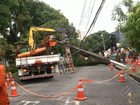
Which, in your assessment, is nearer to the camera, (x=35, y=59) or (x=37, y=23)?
(x=35, y=59)

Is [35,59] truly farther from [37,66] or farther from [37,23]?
[37,23]

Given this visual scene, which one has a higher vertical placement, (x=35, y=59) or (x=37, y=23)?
(x=37, y=23)

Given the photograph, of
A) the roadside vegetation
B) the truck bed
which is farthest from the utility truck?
the roadside vegetation

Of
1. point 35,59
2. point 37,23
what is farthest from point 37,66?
point 37,23

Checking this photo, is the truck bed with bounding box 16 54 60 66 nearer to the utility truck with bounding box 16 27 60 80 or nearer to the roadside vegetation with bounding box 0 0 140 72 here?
the utility truck with bounding box 16 27 60 80

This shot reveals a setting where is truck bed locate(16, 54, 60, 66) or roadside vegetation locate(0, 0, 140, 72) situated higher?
roadside vegetation locate(0, 0, 140, 72)

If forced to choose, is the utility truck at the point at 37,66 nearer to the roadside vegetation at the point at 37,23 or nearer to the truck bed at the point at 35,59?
the truck bed at the point at 35,59

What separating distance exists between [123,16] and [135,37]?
2339 cm

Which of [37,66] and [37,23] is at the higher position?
[37,23]

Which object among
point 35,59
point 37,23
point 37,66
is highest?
point 37,23

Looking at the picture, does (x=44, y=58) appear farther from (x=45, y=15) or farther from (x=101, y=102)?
(x=45, y=15)

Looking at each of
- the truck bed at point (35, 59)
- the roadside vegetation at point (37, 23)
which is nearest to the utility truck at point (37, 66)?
the truck bed at point (35, 59)

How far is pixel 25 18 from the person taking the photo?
5566cm

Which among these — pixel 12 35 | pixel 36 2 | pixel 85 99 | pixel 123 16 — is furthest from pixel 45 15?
pixel 85 99
